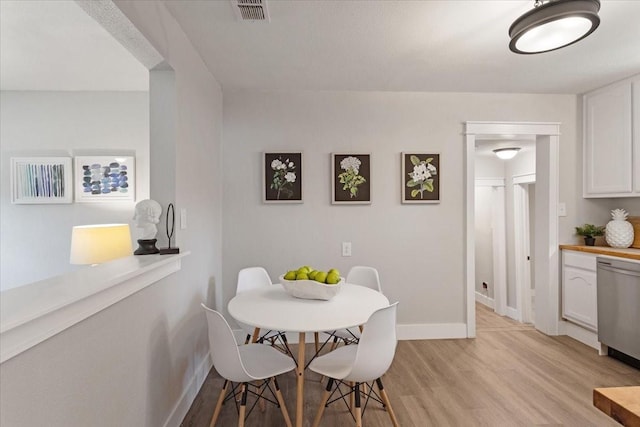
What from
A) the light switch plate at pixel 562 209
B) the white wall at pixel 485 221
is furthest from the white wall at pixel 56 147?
the white wall at pixel 485 221

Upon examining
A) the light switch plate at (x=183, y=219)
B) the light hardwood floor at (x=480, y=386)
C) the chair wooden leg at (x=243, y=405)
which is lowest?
the light hardwood floor at (x=480, y=386)

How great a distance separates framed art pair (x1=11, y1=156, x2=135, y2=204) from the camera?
294 centimetres

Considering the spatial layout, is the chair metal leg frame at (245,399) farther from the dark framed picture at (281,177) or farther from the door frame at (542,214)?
the door frame at (542,214)

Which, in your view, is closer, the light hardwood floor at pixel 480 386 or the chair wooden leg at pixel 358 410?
the chair wooden leg at pixel 358 410

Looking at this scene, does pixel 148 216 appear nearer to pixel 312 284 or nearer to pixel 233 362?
pixel 233 362

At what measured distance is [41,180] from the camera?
9.71 feet

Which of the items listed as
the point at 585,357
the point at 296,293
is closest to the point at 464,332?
the point at 585,357

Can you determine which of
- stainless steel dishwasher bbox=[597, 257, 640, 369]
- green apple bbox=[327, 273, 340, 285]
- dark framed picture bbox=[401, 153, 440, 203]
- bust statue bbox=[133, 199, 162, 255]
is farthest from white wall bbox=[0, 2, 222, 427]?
stainless steel dishwasher bbox=[597, 257, 640, 369]

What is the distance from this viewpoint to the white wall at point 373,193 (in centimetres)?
324

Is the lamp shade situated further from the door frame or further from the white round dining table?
the door frame

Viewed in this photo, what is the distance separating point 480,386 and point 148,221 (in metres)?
2.55

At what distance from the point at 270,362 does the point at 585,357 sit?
9.40 ft

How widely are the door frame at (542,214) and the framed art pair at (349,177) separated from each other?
14.7 inches

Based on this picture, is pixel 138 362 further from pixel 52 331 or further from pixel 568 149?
pixel 568 149
